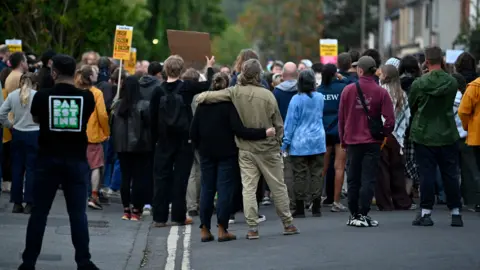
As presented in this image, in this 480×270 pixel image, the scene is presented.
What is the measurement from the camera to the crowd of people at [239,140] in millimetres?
10734

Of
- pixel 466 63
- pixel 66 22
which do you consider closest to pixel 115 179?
pixel 466 63

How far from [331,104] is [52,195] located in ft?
19.8

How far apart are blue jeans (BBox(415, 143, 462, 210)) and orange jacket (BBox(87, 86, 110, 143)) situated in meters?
4.58

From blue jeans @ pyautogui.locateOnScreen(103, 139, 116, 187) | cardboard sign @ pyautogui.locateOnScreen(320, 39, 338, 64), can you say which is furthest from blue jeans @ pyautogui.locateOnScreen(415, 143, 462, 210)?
cardboard sign @ pyautogui.locateOnScreen(320, 39, 338, 64)

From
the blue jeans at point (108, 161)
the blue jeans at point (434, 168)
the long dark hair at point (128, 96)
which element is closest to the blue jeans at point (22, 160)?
the long dark hair at point (128, 96)

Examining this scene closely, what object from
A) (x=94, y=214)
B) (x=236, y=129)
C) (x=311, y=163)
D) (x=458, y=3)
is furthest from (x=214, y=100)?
(x=458, y=3)

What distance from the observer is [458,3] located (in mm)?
65000

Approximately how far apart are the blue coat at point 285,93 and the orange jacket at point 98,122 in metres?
2.32

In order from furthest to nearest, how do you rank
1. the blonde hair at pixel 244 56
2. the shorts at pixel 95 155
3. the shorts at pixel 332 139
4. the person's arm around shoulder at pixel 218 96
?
the shorts at pixel 95 155, the shorts at pixel 332 139, the blonde hair at pixel 244 56, the person's arm around shoulder at pixel 218 96

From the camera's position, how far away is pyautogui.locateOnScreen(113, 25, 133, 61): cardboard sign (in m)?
18.8

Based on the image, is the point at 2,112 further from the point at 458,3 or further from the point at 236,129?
the point at 458,3

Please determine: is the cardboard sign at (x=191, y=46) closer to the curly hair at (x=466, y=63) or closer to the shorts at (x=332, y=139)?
the shorts at (x=332, y=139)

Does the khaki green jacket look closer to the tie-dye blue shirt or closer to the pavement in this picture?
the pavement

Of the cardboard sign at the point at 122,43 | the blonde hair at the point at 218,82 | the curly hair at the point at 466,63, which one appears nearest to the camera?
the blonde hair at the point at 218,82
